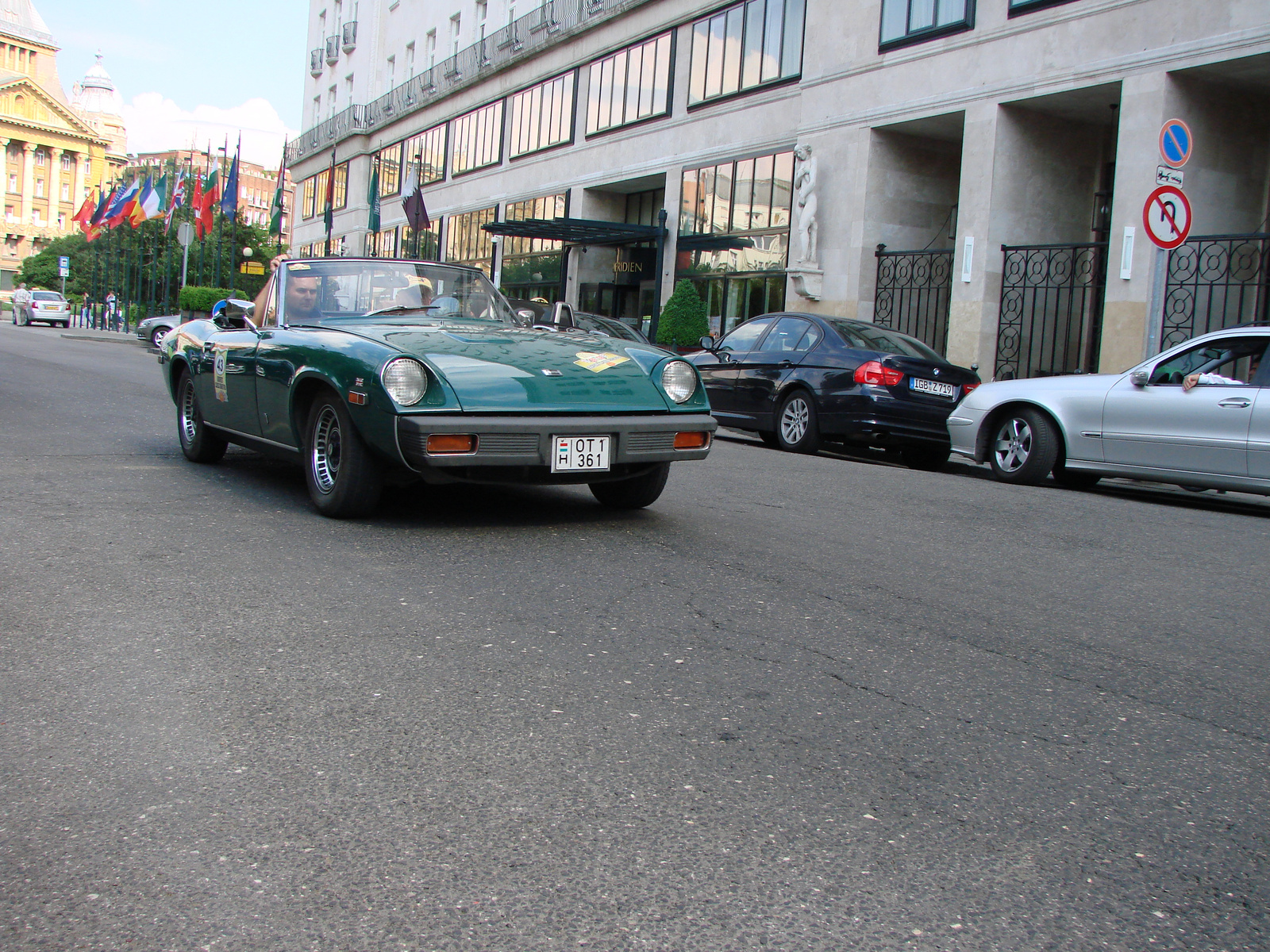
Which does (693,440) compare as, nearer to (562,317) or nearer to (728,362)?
(562,317)

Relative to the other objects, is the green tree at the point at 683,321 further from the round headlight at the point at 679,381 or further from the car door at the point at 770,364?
the round headlight at the point at 679,381

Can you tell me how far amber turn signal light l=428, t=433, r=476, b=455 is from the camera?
5.32m

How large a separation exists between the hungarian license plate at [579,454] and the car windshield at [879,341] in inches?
260

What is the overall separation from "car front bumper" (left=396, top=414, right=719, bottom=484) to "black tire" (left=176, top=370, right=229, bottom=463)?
9.53 feet

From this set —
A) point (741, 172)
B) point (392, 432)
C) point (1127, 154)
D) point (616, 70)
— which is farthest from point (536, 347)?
point (616, 70)

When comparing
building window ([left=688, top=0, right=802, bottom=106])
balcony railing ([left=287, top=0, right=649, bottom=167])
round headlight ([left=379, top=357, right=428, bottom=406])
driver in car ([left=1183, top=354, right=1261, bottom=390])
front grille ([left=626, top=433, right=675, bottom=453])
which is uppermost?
balcony railing ([left=287, top=0, right=649, bottom=167])

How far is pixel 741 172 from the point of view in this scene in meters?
25.1

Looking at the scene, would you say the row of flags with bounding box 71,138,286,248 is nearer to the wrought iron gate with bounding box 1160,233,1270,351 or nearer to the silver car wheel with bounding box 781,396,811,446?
the wrought iron gate with bounding box 1160,233,1270,351

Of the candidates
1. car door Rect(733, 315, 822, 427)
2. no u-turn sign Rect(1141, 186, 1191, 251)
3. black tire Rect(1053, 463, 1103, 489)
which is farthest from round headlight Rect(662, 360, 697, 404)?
no u-turn sign Rect(1141, 186, 1191, 251)

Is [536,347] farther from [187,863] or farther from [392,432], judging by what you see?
[187,863]

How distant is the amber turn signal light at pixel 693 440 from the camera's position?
234 inches

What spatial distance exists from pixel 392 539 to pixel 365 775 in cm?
285

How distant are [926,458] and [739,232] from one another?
1345 centimetres

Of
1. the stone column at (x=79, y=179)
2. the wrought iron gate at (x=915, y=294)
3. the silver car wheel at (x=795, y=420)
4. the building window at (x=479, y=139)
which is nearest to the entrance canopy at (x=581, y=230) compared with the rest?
the building window at (x=479, y=139)
